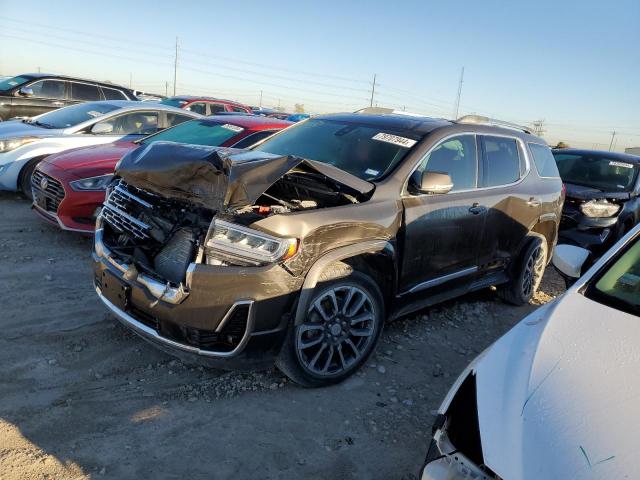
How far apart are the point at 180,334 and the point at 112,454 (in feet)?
2.35

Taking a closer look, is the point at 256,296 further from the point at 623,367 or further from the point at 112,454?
the point at 623,367

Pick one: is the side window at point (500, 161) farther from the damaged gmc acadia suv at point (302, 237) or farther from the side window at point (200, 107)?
the side window at point (200, 107)

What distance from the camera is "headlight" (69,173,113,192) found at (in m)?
5.41

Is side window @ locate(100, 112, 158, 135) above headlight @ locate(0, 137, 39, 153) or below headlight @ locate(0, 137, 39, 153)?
above

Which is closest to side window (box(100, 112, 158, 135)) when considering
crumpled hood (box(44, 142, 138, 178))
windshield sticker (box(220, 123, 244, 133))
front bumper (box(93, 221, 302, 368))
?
crumpled hood (box(44, 142, 138, 178))

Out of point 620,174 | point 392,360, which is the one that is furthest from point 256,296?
point 620,174

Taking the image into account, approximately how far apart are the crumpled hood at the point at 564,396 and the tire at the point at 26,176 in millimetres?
6825

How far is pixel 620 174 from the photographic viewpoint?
24.5 feet

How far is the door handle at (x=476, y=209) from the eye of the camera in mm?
4207

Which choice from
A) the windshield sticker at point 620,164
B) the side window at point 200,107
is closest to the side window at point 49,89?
the side window at point 200,107

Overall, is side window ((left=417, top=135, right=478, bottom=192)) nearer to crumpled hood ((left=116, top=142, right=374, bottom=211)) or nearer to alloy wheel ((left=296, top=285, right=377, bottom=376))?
crumpled hood ((left=116, top=142, right=374, bottom=211))

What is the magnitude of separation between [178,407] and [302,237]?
1.26 meters

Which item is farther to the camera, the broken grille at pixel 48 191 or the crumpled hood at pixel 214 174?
the broken grille at pixel 48 191

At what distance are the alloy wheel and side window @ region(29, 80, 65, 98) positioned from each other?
10.7m
